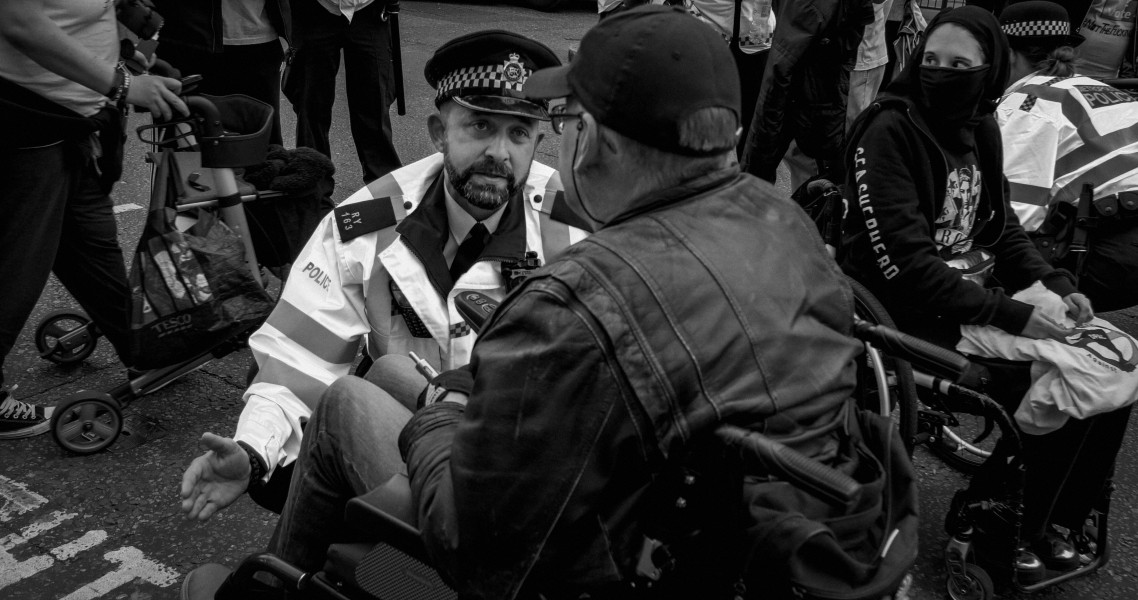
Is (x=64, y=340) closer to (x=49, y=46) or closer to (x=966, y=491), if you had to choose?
(x=49, y=46)

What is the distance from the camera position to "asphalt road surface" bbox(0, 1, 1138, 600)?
2.88 m

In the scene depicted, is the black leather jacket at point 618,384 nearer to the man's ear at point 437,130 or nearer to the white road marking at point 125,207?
the man's ear at point 437,130

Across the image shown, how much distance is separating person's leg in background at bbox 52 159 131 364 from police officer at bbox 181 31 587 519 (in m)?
1.33

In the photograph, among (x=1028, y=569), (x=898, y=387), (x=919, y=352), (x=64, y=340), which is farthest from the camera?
(x=64, y=340)

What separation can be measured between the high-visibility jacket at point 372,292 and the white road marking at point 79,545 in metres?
1.16

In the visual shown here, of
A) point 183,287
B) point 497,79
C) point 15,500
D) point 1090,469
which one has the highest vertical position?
point 497,79

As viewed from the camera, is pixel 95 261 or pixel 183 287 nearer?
pixel 183 287

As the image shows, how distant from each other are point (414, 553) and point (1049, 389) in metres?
1.86

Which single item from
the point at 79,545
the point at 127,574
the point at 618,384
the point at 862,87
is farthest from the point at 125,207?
the point at 618,384

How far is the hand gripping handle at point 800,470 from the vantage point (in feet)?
3.92

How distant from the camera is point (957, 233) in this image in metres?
2.99

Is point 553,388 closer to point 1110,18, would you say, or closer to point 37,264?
point 37,264

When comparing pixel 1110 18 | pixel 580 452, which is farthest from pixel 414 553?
pixel 1110 18

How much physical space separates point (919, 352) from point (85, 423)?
2.85m
